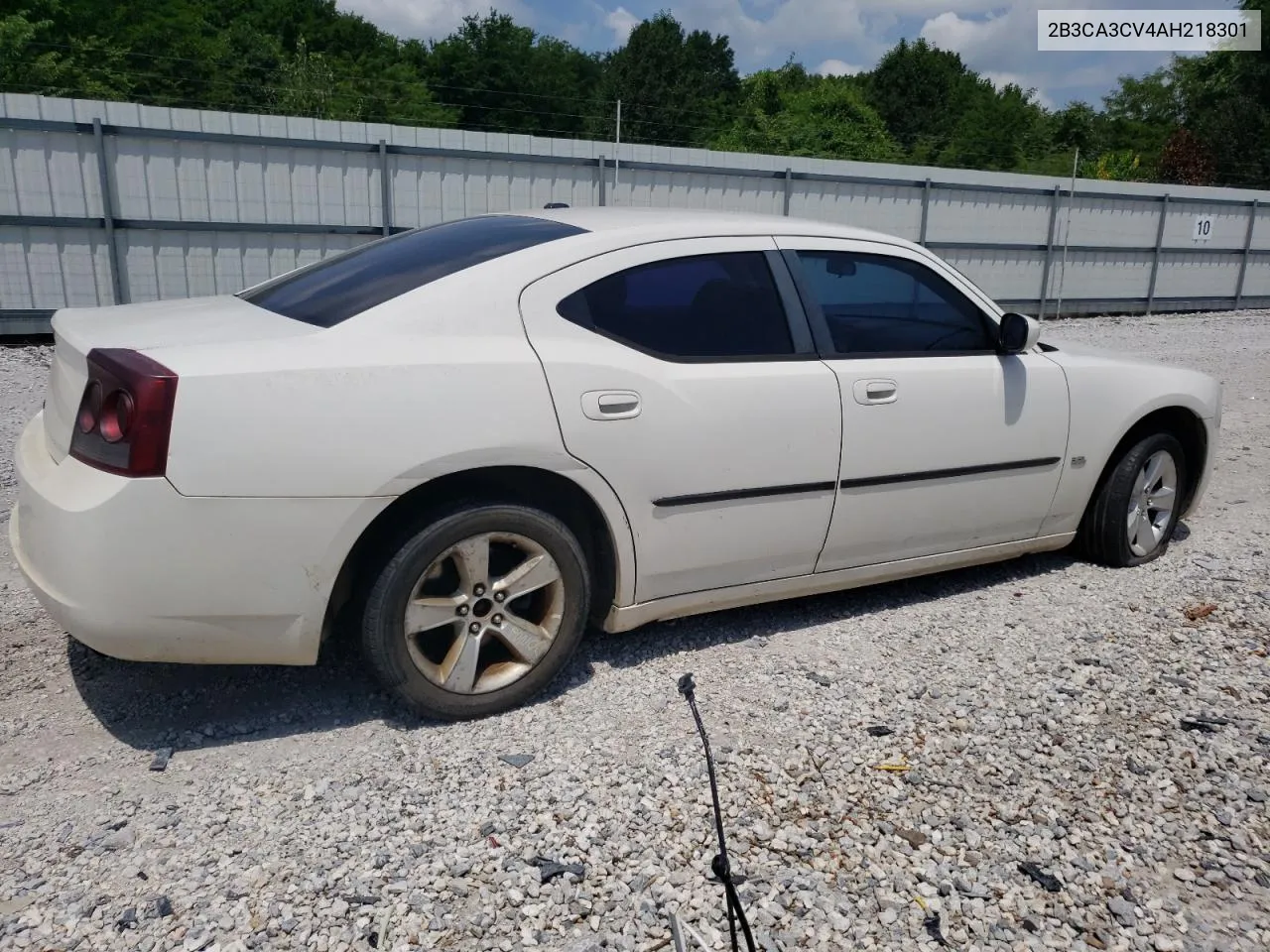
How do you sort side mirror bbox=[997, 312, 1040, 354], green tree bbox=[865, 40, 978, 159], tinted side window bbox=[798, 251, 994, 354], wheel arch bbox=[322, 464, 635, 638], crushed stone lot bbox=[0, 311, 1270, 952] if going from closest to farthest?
crushed stone lot bbox=[0, 311, 1270, 952], wheel arch bbox=[322, 464, 635, 638], tinted side window bbox=[798, 251, 994, 354], side mirror bbox=[997, 312, 1040, 354], green tree bbox=[865, 40, 978, 159]

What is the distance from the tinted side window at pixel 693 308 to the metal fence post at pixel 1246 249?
20.0 metres

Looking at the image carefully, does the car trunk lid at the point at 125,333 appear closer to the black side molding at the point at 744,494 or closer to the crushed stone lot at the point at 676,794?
the crushed stone lot at the point at 676,794

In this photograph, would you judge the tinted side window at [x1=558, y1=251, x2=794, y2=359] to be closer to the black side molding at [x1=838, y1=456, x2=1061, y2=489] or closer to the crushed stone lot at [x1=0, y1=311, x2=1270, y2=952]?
the black side molding at [x1=838, y1=456, x2=1061, y2=489]

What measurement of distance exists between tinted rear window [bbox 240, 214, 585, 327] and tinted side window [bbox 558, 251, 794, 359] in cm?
29

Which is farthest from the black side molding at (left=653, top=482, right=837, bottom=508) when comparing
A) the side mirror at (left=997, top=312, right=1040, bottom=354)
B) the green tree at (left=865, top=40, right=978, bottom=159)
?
the green tree at (left=865, top=40, right=978, bottom=159)

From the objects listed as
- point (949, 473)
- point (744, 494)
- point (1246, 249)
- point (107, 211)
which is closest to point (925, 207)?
point (1246, 249)

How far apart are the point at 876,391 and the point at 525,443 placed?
4.74 feet

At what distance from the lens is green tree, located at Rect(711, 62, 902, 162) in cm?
3272

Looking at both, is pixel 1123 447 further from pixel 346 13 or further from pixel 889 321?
pixel 346 13

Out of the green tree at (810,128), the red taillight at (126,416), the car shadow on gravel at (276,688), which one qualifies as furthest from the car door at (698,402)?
the green tree at (810,128)

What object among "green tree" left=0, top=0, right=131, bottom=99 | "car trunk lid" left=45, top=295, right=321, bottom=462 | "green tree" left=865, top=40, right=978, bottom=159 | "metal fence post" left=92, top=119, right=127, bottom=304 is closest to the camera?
"car trunk lid" left=45, top=295, right=321, bottom=462

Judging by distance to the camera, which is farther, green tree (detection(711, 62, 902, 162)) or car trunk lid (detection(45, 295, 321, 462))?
green tree (detection(711, 62, 902, 162))

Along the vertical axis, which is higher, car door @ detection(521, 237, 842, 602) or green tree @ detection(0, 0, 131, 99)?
green tree @ detection(0, 0, 131, 99)

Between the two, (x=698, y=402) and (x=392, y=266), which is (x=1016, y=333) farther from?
(x=392, y=266)
